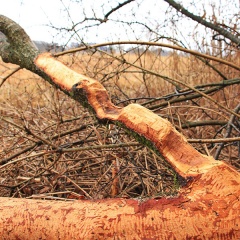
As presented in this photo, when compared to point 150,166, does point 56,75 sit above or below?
above

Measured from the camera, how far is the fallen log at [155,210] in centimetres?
85

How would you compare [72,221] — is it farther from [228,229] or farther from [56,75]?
[56,75]

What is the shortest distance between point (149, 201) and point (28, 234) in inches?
13.5

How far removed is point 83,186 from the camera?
189 centimetres

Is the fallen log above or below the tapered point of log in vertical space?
below

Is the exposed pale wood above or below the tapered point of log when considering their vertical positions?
below

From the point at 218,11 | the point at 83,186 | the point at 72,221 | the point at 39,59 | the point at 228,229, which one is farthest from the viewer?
the point at 218,11

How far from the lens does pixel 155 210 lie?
896 millimetres

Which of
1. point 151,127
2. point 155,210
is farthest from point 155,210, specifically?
point 151,127

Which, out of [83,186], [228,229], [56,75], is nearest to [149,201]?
[228,229]

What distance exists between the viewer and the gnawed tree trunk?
0.85m

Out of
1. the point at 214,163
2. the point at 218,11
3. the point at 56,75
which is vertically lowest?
the point at 214,163

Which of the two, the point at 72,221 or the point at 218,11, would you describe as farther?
the point at 218,11

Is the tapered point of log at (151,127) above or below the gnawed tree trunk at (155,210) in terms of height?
above
